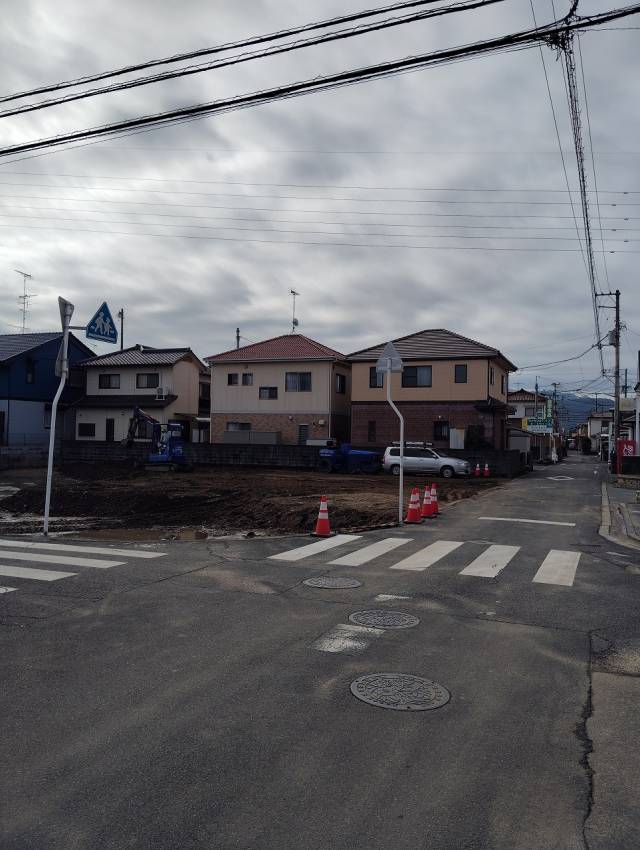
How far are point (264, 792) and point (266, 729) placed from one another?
28.9 inches

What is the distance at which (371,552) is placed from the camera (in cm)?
1070

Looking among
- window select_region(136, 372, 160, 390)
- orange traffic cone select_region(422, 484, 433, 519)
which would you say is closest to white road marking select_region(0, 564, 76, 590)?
orange traffic cone select_region(422, 484, 433, 519)

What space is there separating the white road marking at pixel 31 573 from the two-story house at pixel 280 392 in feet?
112

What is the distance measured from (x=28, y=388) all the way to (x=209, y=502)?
30.6 meters

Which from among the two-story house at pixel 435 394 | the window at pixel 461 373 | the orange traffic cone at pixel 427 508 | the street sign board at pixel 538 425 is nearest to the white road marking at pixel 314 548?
the orange traffic cone at pixel 427 508

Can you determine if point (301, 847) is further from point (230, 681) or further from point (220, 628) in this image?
point (220, 628)

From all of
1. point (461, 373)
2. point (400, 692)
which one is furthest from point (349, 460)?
point (400, 692)

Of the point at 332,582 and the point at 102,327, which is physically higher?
the point at 102,327

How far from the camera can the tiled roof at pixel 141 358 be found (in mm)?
47312

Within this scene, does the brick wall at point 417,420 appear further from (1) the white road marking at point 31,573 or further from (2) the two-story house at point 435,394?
(1) the white road marking at point 31,573

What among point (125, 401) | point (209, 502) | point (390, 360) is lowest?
point (209, 502)

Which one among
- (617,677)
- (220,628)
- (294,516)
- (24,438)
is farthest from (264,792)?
(24,438)

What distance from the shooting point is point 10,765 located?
372 centimetres

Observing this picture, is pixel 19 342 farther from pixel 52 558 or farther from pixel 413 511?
pixel 52 558
